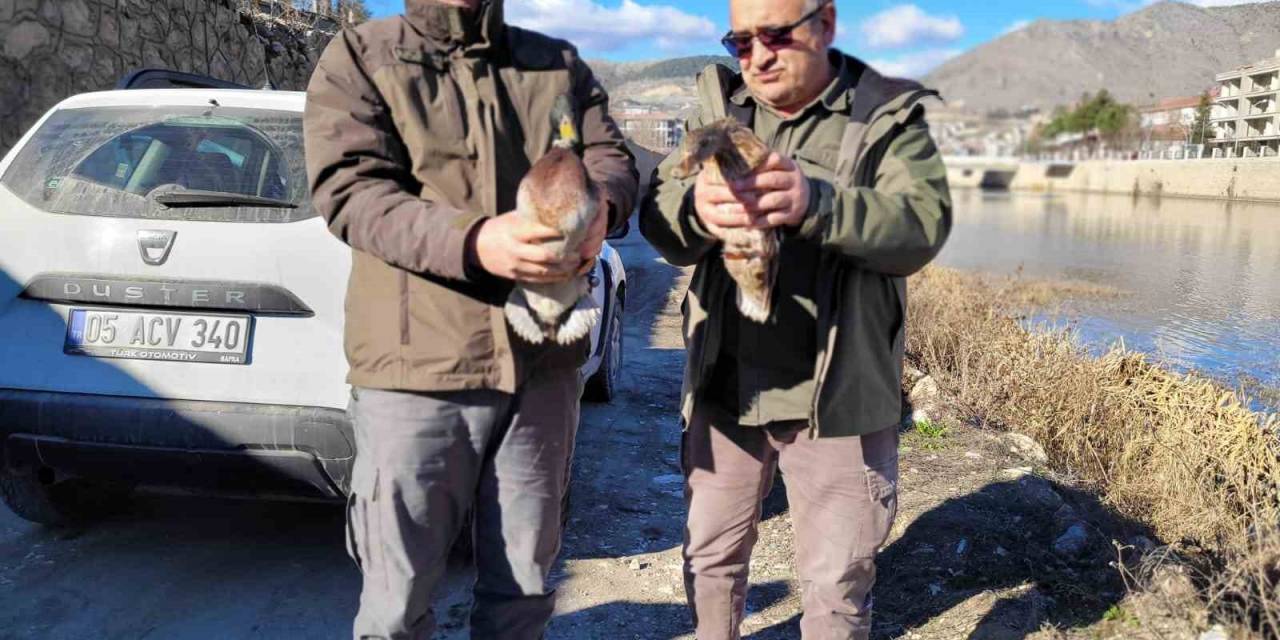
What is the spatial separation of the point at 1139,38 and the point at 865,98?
340 inches

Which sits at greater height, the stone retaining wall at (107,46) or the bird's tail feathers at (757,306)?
the stone retaining wall at (107,46)

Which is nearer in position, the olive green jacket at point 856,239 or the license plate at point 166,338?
the olive green jacket at point 856,239

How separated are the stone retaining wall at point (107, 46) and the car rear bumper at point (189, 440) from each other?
5.83 m

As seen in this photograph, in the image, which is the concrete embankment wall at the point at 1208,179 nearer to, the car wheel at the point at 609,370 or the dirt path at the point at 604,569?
the dirt path at the point at 604,569

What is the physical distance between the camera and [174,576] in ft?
10.3

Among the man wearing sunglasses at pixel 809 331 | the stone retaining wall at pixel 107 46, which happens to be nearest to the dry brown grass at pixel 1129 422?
the man wearing sunglasses at pixel 809 331

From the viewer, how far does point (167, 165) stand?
297cm

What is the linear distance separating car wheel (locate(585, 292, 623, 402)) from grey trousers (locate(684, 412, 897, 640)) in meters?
2.82

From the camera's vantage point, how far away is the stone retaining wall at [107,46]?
7.17 m

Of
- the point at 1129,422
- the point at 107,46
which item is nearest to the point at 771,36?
the point at 1129,422

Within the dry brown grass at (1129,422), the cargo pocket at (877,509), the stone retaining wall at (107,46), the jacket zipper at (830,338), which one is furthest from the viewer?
the stone retaining wall at (107,46)

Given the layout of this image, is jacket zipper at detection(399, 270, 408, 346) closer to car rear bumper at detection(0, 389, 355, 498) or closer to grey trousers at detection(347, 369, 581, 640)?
grey trousers at detection(347, 369, 581, 640)

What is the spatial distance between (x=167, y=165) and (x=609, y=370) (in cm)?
295

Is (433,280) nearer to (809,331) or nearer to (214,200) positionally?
(809,331)
